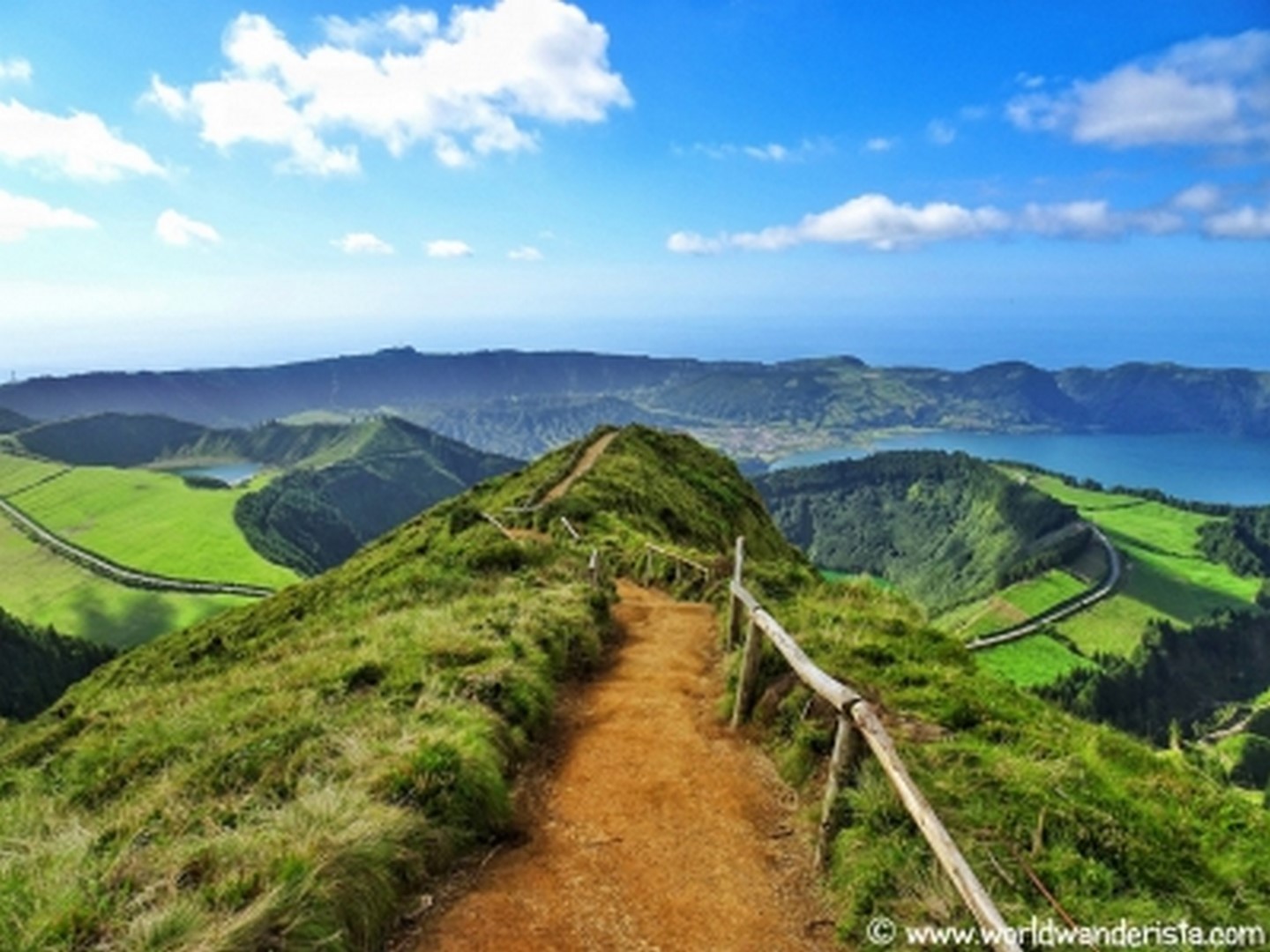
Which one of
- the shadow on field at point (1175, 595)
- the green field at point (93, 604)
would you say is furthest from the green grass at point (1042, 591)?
the green field at point (93, 604)

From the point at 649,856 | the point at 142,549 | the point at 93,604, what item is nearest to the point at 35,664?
the point at 93,604

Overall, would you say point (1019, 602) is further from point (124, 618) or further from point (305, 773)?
point (305, 773)

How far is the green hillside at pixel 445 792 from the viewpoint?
20.3 ft

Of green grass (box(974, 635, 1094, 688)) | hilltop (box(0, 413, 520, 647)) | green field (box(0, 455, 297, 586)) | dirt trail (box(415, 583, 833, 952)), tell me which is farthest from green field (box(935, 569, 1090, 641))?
dirt trail (box(415, 583, 833, 952))

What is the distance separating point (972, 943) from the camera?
5.83 metres

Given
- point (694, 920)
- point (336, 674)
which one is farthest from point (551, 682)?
point (694, 920)

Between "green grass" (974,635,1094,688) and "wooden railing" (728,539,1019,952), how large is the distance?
11079cm

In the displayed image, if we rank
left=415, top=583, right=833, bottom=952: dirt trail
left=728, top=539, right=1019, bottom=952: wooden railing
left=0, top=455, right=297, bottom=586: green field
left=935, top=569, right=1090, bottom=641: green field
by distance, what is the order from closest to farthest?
left=728, top=539, right=1019, bottom=952: wooden railing < left=415, top=583, right=833, bottom=952: dirt trail < left=0, top=455, right=297, bottom=586: green field < left=935, top=569, right=1090, bottom=641: green field

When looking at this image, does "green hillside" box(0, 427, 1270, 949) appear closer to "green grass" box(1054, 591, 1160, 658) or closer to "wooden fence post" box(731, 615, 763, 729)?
"wooden fence post" box(731, 615, 763, 729)

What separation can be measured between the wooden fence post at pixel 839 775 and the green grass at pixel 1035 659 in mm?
113336

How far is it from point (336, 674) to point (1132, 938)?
11.2 meters

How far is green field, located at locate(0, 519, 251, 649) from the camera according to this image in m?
117

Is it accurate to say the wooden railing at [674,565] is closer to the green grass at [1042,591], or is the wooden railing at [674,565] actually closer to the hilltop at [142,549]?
the hilltop at [142,549]

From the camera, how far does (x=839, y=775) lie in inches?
310
